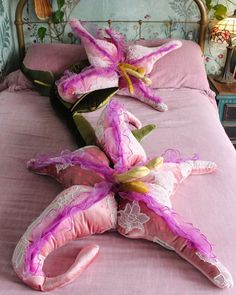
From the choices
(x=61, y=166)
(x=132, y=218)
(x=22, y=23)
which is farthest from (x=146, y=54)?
(x=132, y=218)

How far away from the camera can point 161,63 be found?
7.03ft

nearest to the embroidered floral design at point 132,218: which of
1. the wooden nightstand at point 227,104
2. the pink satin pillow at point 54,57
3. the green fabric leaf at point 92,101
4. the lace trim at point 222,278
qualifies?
the lace trim at point 222,278

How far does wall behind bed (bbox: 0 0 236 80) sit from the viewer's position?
7.77ft

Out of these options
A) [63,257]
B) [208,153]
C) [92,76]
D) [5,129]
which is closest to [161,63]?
[92,76]

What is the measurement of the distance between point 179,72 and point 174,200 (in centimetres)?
109

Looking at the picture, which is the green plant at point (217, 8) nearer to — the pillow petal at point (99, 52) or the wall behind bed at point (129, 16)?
the wall behind bed at point (129, 16)

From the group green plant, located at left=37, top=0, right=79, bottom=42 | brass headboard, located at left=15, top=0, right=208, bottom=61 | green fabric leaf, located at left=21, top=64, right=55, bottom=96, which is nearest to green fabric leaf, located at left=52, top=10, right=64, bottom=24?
green plant, located at left=37, top=0, right=79, bottom=42

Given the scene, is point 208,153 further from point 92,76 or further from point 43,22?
point 43,22

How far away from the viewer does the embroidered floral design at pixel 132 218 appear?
3.52ft

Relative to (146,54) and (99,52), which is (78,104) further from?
(146,54)

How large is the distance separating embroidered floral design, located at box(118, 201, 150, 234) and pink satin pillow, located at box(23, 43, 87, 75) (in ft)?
4.18

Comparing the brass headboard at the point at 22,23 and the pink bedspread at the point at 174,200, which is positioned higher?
the brass headboard at the point at 22,23

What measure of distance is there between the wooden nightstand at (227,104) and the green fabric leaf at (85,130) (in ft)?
3.43

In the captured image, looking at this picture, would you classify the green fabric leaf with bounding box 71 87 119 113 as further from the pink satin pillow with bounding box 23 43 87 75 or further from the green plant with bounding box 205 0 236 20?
the green plant with bounding box 205 0 236 20
